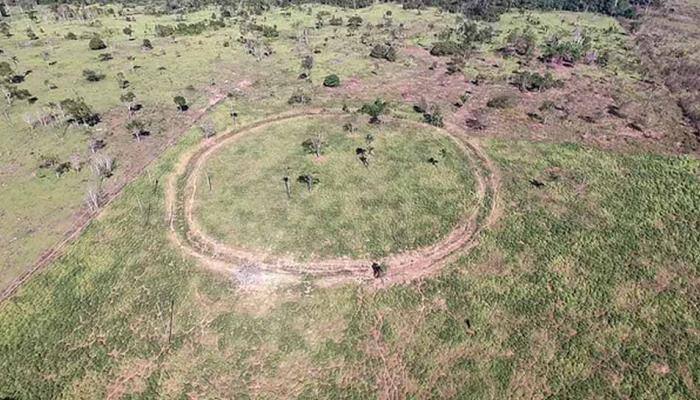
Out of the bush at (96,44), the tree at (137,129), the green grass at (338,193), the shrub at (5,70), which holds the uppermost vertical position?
the bush at (96,44)

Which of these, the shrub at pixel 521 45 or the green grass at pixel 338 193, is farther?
the shrub at pixel 521 45

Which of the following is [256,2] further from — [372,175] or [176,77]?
[372,175]

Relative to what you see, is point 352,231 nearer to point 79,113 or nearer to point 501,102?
point 501,102

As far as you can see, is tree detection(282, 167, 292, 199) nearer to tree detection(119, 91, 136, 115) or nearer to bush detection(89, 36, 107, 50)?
tree detection(119, 91, 136, 115)

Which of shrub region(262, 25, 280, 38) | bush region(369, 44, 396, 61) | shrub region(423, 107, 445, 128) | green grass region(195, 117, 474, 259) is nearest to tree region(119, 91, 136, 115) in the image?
green grass region(195, 117, 474, 259)

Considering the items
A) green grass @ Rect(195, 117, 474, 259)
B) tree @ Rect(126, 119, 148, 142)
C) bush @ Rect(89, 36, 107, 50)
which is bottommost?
green grass @ Rect(195, 117, 474, 259)

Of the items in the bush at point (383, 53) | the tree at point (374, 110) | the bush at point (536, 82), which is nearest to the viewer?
the tree at point (374, 110)

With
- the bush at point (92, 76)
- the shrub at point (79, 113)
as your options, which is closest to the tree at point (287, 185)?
the shrub at point (79, 113)

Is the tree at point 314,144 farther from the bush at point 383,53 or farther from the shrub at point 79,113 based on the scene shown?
the bush at point 383,53
